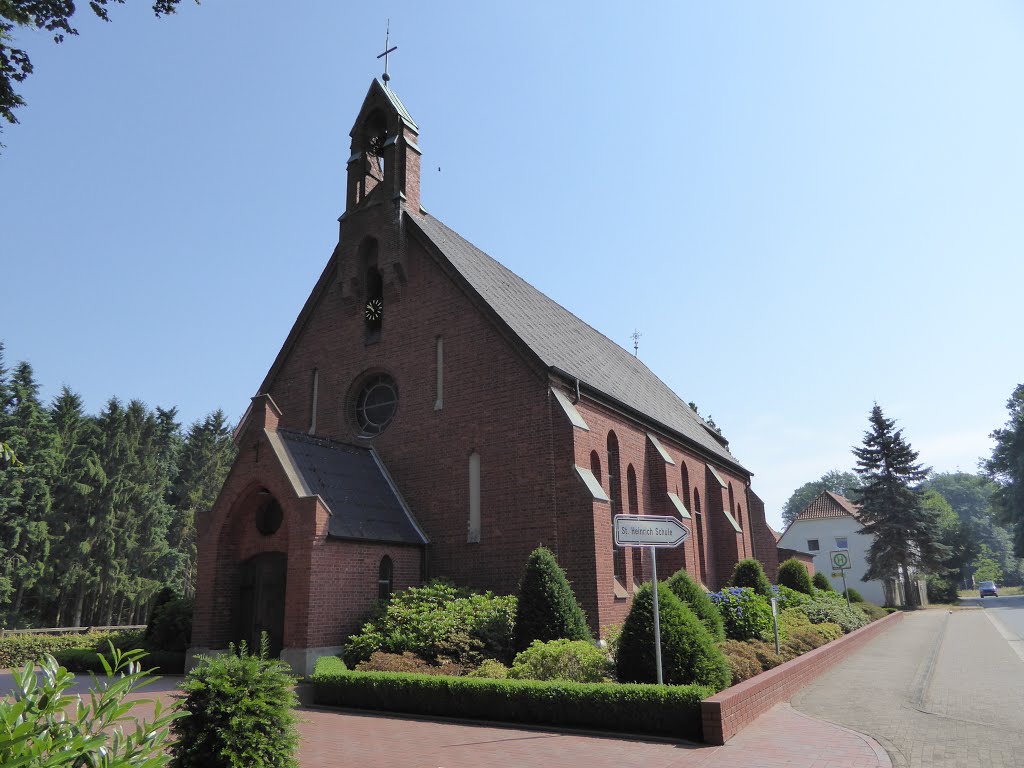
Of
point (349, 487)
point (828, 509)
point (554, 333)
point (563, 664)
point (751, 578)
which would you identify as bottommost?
point (563, 664)

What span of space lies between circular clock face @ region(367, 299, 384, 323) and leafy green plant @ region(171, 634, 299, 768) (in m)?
16.3

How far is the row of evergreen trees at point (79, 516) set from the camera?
Result: 3741 centimetres

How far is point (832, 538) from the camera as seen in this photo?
63531 millimetres

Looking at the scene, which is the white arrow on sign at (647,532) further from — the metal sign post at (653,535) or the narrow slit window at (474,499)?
the narrow slit window at (474,499)

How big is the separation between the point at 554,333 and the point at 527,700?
14.9 metres

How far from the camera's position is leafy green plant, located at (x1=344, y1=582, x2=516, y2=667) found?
47.7 ft

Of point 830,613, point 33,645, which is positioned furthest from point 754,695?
point 33,645

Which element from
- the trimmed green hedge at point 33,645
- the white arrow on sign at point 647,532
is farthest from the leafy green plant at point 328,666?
the trimmed green hedge at point 33,645

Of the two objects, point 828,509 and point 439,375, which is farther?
point 828,509

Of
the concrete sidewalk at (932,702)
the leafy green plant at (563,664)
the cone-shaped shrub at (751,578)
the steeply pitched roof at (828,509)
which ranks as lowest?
the concrete sidewalk at (932,702)

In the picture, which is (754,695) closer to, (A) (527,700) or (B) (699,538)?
(A) (527,700)

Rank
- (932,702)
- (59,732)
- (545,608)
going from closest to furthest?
(59,732) → (932,702) → (545,608)

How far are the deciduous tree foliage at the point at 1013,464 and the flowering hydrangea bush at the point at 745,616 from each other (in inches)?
2689

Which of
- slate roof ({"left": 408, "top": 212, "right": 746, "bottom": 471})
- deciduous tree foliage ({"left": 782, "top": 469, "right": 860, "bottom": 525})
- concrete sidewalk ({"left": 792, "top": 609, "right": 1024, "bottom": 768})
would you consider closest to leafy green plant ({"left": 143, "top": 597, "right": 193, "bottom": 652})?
slate roof ({"left": 408, "top": 212, "right": 746, "bottom": 471})
